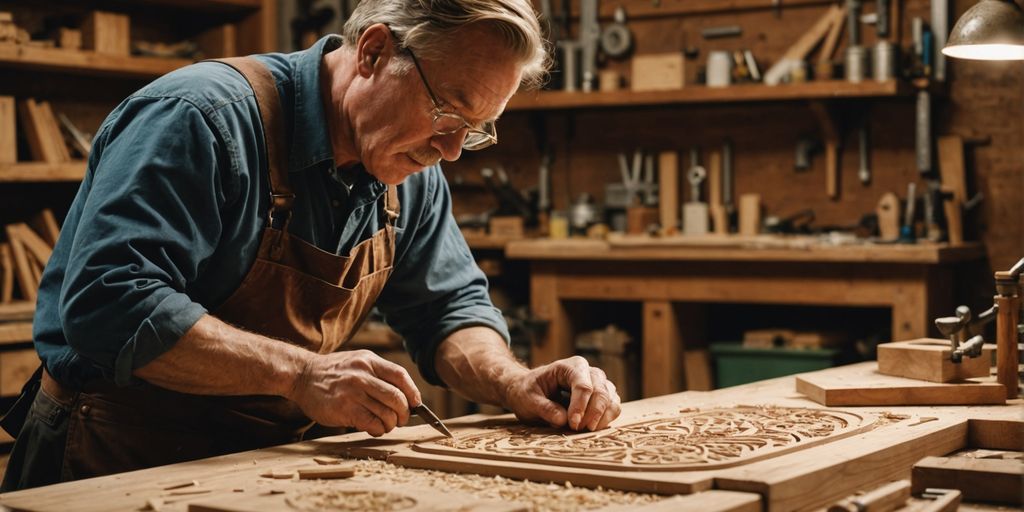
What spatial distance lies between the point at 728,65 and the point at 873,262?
122 centimetres

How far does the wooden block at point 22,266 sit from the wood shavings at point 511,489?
3.38 metres

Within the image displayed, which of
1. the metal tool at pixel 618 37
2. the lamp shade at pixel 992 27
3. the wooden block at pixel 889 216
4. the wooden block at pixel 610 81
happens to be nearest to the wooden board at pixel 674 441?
the lamp shade at pixel 992 27

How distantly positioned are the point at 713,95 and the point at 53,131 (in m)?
2.88

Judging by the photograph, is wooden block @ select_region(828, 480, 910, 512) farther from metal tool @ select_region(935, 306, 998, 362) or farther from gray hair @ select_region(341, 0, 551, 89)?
gray hair @ select_region(341, 0, 551, 89)

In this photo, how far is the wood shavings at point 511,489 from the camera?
1599 millimetres

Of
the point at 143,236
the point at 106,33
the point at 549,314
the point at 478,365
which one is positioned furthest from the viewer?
the point at 549,314

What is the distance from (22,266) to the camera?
475 centimetres

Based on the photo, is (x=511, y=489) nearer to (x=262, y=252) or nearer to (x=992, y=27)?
(x=262, y=252)

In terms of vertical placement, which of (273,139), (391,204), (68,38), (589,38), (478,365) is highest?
(589,38)

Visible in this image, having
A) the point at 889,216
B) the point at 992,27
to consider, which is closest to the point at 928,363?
the point at 992,27

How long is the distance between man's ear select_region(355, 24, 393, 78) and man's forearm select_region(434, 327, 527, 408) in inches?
26.0

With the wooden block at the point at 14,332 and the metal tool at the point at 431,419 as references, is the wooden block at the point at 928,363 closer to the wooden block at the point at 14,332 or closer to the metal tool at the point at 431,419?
the metal tool at the point at 431,419

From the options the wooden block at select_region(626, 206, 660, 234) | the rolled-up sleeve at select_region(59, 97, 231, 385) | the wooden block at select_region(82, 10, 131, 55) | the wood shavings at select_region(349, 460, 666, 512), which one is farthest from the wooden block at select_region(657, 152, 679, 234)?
the wood shavings at select_region(349, 460, 666, 512)

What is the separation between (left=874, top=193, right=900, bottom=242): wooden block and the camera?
4910 millimetres
